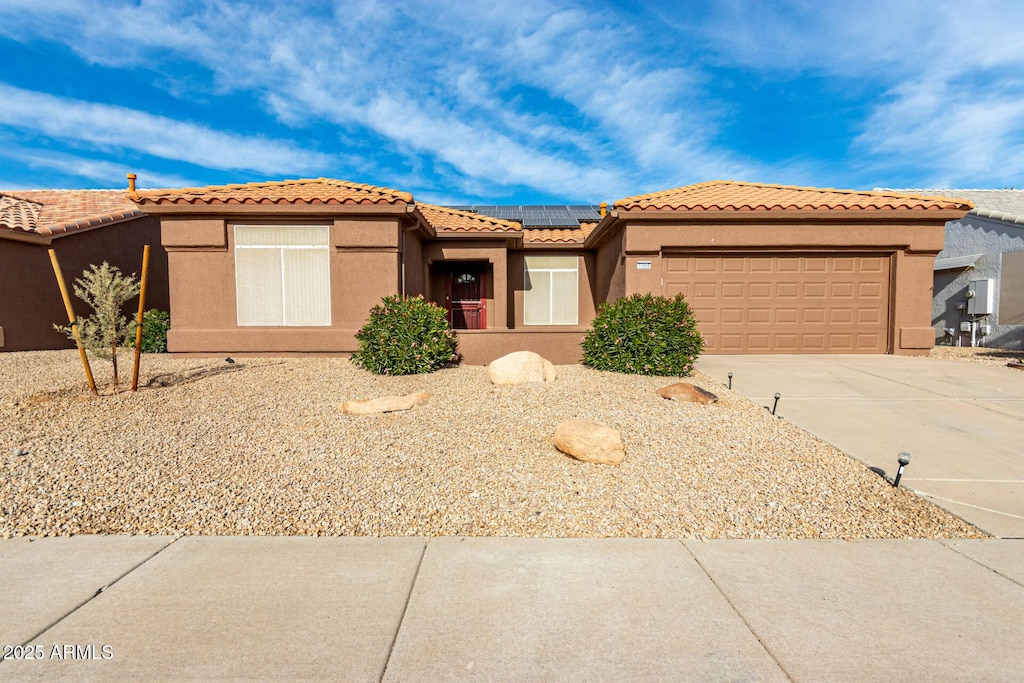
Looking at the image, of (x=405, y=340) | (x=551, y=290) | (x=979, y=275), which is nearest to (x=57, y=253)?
(x=405, y=340)

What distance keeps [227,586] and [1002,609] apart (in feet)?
13.7

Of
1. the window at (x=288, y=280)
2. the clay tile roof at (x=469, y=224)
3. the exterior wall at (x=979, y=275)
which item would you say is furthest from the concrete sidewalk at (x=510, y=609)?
the exterior wall at (x=979, y=275)

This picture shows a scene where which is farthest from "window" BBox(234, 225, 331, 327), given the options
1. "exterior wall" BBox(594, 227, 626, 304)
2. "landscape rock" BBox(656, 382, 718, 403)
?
"landscape rock" BBox(656, 382, 718, 403)

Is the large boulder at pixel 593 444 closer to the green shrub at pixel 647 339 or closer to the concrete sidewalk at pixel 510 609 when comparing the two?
the concrete sidewalk at pixel 510 609

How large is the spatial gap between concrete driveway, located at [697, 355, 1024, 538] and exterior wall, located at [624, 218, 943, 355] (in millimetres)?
1232

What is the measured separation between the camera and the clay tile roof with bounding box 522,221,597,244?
49.9 ft

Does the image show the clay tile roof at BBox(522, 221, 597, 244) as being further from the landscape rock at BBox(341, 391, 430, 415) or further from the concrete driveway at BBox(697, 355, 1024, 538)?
the landscape rock at BBox(341, 391, 430, 415)

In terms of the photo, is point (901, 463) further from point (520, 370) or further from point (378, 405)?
point (378, 405)

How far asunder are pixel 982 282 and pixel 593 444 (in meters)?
15.6

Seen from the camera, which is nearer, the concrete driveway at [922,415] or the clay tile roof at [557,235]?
the concrete driveway at [922,415]

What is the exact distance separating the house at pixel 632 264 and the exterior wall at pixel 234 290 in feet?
0.07

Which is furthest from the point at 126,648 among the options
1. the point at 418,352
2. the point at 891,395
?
the point at 891,395

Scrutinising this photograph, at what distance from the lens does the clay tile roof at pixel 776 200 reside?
431 inches

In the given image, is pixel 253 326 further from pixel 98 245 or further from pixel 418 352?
pixel 98 245
